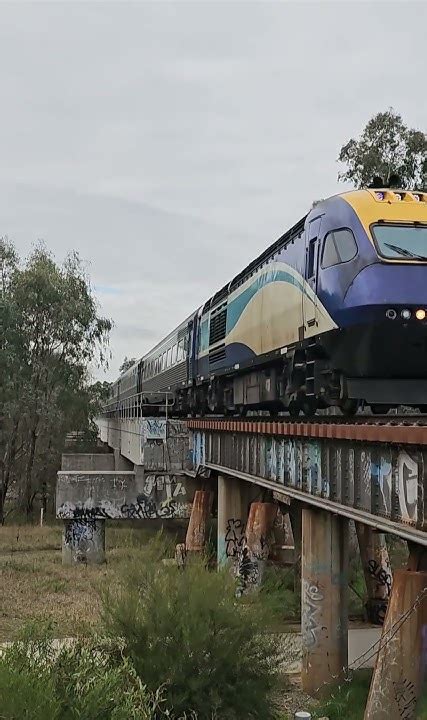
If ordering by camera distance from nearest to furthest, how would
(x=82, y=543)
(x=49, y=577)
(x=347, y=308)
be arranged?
1. (x=347, y=308)
2. (x=49, y=577)
3. (x=82, y=543)

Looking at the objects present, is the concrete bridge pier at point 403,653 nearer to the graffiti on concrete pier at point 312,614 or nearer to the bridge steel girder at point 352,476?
the bridge steel girder at point 352,476

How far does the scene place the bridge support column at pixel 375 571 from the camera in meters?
17.5

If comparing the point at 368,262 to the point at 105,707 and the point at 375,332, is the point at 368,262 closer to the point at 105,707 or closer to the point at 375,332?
the point at 375,332

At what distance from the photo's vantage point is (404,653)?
8469mm

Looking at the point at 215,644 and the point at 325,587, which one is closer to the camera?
the point at 215,644

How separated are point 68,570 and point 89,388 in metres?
15.8

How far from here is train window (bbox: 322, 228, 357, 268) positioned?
985 centimetres

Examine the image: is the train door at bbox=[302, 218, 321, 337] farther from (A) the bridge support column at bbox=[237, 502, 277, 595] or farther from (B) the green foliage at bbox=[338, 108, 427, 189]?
(B) the green foliage at bbox=[338, 108, 427, 189]

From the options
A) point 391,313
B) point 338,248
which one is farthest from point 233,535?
point 391,313

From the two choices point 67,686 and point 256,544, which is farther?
point 256,544

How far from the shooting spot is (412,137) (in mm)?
30859

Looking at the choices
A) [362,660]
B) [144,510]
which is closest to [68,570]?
[144,510]

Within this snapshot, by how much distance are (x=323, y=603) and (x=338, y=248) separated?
205 inches

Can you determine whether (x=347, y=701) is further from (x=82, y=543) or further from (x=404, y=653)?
(x=82, y=543)
